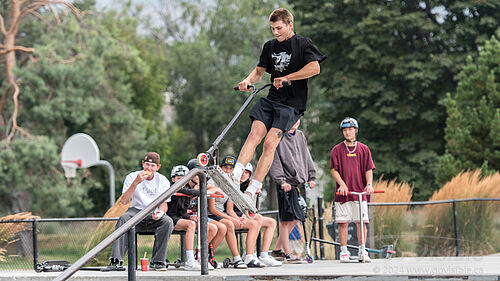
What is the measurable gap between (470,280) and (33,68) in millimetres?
25783

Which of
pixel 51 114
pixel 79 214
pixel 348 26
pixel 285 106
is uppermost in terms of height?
pixel 348 26

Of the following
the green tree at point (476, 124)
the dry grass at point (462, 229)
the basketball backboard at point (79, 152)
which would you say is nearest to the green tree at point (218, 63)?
the basketball backboard at point (79, 152)

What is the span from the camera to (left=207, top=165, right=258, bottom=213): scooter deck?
22.5ft

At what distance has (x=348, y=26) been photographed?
30328 millimetres

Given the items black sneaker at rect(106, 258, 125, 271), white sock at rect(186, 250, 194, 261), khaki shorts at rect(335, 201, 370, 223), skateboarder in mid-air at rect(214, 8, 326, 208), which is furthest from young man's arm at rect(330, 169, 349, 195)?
black sneaker at rect(106, 258, 125, 271)

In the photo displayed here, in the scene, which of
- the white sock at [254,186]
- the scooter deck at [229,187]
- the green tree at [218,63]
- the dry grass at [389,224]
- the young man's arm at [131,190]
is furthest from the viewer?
the green tree at [218,63]

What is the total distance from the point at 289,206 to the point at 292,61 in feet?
6.61

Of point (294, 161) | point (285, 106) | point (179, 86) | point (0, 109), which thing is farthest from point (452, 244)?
point (179, 86)

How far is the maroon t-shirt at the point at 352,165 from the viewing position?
9008mm

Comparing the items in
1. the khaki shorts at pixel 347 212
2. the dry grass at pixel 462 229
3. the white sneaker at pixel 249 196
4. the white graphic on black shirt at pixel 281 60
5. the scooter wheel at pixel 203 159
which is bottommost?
the dry grass at pixel 462 229

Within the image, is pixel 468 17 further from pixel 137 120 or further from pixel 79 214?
pixel 79 214

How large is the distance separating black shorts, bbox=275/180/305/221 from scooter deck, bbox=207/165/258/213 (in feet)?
5.17

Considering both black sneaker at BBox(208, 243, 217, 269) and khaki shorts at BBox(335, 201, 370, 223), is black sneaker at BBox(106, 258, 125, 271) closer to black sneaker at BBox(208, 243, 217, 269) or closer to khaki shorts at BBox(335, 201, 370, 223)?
black sneaker at BBox(208, 243, 217, 269)

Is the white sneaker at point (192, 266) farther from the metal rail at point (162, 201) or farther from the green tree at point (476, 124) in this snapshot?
the green tree at point (476, 124)
